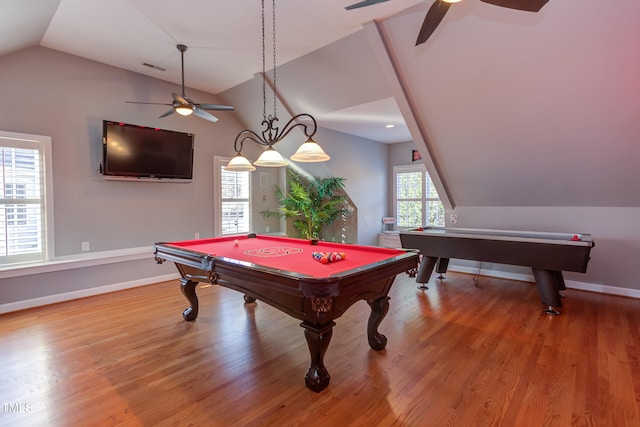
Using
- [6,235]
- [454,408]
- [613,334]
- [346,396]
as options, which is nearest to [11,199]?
[6,235]

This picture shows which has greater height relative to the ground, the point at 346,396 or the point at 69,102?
the point at 69,102

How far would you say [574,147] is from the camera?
361 cm

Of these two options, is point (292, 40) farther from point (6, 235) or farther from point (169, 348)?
point (6, 235)

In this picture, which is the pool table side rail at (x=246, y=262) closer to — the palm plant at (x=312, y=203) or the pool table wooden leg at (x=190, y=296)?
the pool table wooden leg at (x=190, y=296)

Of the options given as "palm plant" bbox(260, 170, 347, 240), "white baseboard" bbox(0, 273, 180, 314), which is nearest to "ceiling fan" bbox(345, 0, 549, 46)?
"palm plant" bbox(260, 170, 347, 240)

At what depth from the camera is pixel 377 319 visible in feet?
8.39

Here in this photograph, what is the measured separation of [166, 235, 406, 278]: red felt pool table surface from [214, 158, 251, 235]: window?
2.15 metres

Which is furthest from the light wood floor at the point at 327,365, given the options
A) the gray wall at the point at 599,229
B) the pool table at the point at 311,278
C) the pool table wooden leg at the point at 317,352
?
the gray wall at the point at 599,229

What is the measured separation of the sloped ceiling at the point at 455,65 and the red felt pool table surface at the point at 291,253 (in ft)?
7.12

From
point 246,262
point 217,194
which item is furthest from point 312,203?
point 246,262

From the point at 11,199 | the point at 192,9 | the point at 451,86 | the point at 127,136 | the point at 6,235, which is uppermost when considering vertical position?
the point at 192,9

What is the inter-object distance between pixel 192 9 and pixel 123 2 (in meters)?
0.62

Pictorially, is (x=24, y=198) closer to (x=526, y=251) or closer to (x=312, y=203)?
(x=312, y=203)

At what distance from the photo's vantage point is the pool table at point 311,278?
72.3 inches
